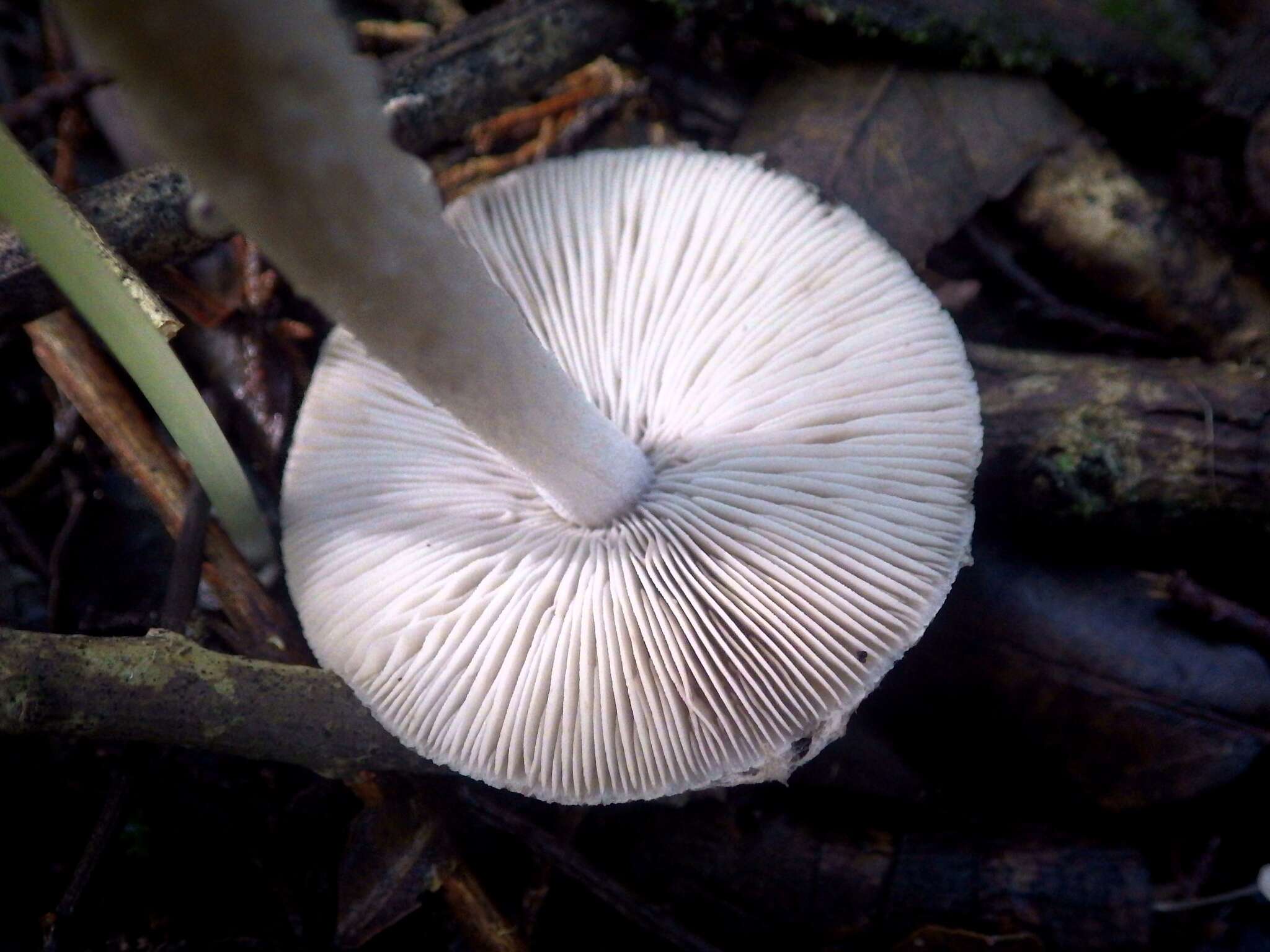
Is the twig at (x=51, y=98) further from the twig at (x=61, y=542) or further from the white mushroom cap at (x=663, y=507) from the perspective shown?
the white mushroom cap at (x=663, y=507)

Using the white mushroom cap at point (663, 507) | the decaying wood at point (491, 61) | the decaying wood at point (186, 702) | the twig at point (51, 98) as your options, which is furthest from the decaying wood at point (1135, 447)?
the twig at point (51, 98)

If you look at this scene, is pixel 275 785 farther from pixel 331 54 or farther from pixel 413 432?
pixel 331 54

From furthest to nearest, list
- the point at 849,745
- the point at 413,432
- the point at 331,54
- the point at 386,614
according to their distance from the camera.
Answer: the point at 849,745
the point at 413,432
the point at 386,614
the point at 331,54

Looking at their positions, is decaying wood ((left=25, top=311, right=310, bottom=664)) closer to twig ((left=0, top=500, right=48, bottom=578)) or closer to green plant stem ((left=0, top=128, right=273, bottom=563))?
green plant stem ((left=0, top=128, right=273, bottom=563))

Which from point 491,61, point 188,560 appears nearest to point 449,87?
point 491,61

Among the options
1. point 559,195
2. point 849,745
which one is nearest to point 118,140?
point 559,195

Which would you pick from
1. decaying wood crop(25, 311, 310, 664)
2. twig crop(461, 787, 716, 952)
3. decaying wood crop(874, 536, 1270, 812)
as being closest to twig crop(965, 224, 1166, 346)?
decaying wood crop(874, 536, 1270, 812)
